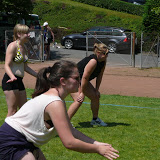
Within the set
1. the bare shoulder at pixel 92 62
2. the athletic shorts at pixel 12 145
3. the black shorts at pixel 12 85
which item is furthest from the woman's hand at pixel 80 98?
the athletic shorts at pixel 12 145

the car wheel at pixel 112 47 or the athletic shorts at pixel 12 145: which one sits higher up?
the athletic shorts at pixel 12 145

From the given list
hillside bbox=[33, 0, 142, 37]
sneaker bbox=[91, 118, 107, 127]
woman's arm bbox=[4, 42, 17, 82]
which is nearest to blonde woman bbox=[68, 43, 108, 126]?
sneaker bbox=[91, 118, 107, 127]

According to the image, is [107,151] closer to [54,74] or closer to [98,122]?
[54,74]

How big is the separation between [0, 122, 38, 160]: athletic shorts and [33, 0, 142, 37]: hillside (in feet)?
102

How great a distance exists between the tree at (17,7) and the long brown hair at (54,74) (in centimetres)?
1760

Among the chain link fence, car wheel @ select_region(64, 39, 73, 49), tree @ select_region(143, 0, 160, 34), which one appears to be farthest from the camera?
car wheel @ select_region(64, 39, 73, 49)

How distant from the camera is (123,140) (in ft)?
A: 19.3

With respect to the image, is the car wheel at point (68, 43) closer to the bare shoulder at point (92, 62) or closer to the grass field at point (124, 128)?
the grass field at point (124, 128)

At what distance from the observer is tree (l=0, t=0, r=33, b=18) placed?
19922 millimetres

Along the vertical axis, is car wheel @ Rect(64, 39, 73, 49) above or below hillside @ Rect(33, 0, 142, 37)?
below

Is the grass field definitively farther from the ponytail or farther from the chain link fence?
the chain link fence

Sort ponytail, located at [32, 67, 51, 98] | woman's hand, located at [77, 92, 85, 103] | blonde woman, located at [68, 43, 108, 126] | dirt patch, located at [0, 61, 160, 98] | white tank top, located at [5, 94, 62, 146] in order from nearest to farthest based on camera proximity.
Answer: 1. white tank top, located at [5, 94, 62, 146]
2. ponytail, located at [32, 67, 51, 98]
3. blonde woman, located at [68, 43, 108, 126]
4. woman's hand, located at [77, 92, 85, 103]
5. dirt patch, located at [0, 61, 160, 98]

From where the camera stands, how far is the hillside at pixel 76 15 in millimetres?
35156

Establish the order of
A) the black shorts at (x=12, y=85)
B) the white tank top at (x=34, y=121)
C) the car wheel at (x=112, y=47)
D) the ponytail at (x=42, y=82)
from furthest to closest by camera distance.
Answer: the car wheel at (x=112, y=47)
the black shorts at (x=12, y=85)
the ponytail at (x=42, y=82)
the white tank top at (x=34, y=121)
